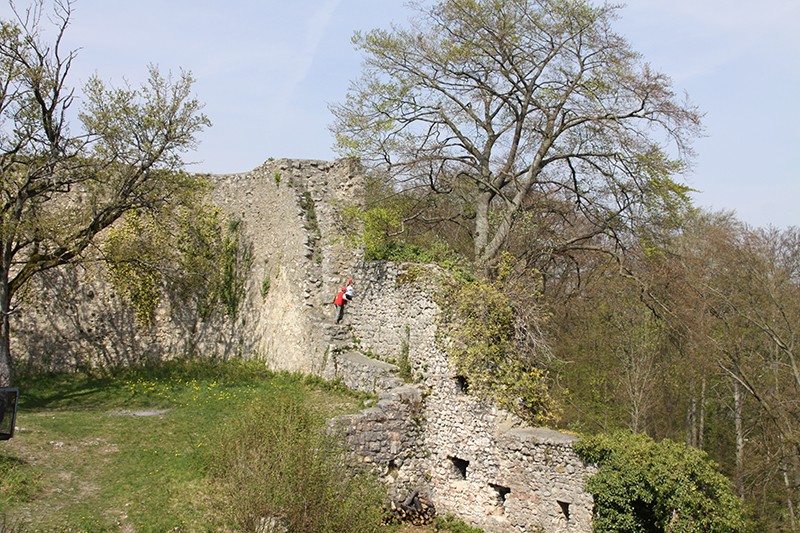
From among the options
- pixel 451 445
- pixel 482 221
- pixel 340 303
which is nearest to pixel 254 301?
pixel 340 303

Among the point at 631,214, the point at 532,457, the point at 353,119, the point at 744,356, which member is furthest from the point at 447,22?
the point at 744,356

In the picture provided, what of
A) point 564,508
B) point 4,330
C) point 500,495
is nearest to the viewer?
point 564,508

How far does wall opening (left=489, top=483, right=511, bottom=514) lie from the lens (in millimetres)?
13398

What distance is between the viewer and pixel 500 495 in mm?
13523

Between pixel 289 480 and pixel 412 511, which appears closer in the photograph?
pixel 289 480

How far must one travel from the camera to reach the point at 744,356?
23203 millimetres

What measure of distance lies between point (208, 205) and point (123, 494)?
1100cm

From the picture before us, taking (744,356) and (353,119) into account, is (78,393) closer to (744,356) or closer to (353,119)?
(353,119)

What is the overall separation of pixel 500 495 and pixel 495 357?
2560 millimetres

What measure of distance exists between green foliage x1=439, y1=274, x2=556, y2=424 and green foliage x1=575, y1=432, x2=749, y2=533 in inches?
82.4

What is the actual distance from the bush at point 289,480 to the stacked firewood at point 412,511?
1.68 meters

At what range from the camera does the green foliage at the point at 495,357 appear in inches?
540

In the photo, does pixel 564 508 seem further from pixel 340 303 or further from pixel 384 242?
pixel 384 242

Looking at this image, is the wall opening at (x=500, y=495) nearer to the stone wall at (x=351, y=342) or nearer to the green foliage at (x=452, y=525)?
the stone wall at (x=351, y=342)
